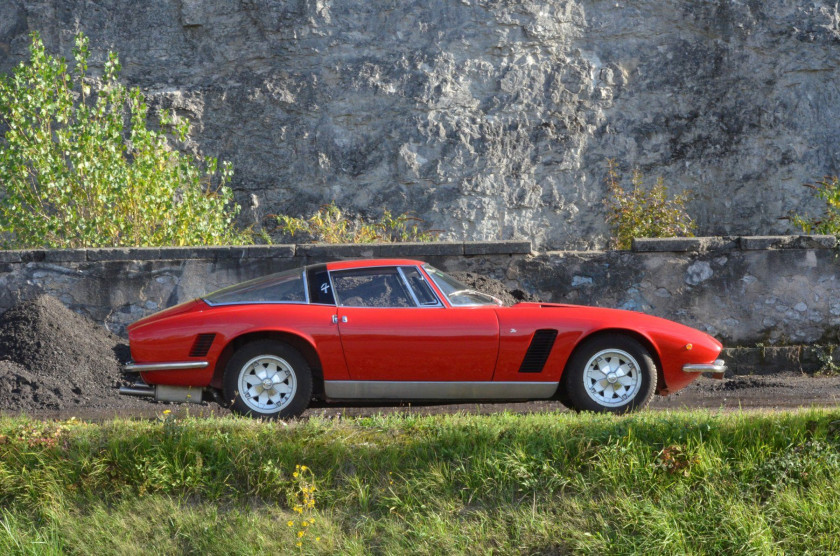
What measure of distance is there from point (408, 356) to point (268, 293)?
1.26 m

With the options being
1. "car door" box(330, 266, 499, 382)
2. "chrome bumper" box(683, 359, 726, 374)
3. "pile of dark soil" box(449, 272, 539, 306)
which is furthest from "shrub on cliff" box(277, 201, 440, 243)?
"chrome bumper" box(683, 359, 726, 374)

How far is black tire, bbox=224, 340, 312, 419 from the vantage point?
23.0 feet

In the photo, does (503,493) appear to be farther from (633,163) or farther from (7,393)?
(633,163)

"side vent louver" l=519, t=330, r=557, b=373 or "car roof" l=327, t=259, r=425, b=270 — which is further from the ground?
"car roof" l=327, t=259, r=425, b=270

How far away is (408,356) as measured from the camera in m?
7.07

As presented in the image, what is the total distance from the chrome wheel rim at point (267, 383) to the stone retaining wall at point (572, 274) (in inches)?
126

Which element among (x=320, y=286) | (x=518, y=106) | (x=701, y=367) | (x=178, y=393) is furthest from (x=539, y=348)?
(x=518, y=106)

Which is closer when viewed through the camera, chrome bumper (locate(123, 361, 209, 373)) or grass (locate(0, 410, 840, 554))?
A: grass (locate(0, 410, 840, 554))

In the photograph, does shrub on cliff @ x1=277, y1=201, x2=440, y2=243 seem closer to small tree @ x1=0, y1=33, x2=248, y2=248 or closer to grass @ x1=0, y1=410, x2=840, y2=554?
small tree @ x1=0, y1=33, x2=248, y2=248

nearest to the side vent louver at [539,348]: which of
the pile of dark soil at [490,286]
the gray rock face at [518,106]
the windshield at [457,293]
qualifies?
the windshield at [457,293]

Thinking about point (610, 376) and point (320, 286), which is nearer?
point (610, 376)

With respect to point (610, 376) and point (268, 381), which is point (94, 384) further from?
point (610, 376)

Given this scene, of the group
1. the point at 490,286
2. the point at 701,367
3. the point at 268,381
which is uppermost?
the point at 490,286

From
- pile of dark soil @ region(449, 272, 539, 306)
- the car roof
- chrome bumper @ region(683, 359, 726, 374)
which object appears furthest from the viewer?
pile of dark soil @ region(449, 272, 539, 306)
